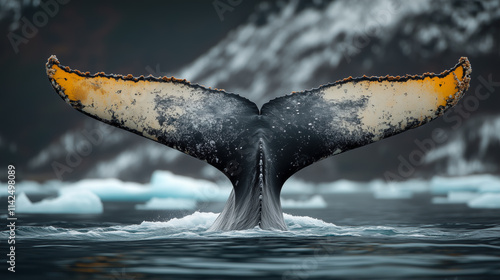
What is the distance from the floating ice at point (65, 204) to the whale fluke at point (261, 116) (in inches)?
520

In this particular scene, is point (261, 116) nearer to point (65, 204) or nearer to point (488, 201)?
point (65, 204)

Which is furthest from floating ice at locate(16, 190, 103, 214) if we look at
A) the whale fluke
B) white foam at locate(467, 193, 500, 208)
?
white foam at locate(467, 193, 500, 208)

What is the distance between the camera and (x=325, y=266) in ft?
18.5

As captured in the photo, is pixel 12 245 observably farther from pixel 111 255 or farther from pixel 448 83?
pixel 448 83

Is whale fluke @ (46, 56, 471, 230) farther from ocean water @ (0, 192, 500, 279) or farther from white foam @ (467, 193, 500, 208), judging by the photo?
white foam @ (467, 193, 500, 208)

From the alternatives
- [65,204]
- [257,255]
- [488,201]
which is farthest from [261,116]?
[488,201]

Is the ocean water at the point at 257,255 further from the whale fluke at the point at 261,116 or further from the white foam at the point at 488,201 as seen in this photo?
the white foam at the point at 488,201

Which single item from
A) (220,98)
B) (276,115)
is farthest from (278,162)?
(220,98)

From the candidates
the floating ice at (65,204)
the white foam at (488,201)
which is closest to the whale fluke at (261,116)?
the floating ice at (65,204)

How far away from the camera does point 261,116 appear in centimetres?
800

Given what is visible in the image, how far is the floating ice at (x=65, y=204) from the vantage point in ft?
65.4

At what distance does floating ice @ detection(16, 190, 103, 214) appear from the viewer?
65.4 ft

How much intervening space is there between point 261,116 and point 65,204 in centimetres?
1471

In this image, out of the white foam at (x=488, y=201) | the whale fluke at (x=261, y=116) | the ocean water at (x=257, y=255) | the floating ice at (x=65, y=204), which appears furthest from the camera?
the white foam at (x=488, y=201)
